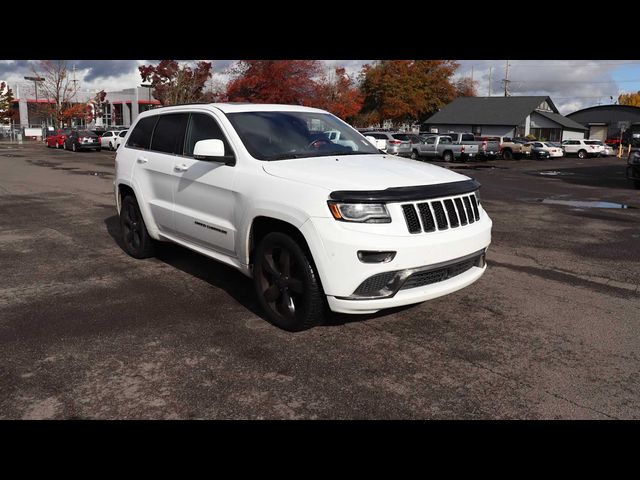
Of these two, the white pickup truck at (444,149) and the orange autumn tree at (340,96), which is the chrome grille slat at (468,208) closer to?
the white pickup truck at (444,149)

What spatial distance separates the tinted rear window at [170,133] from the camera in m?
5.76

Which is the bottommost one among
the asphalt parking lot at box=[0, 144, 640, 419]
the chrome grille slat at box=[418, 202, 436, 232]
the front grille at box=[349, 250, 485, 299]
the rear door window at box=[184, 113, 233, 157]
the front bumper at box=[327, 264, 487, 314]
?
the asphalt parking lot at box=[0, 144, 640, 419]

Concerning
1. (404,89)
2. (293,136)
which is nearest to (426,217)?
(293,136)

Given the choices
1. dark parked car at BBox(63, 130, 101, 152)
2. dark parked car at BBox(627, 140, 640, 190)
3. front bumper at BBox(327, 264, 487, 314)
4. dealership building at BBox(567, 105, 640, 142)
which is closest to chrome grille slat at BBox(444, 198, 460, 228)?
front bumper at BBox(327, 264, 487, 314)

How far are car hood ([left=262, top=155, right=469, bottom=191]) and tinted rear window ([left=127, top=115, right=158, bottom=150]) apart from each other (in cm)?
241

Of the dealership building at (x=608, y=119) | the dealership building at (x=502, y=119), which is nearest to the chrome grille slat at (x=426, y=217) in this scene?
the dealership building at (x=502, y=119)

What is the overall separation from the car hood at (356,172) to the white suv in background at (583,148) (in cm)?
4298

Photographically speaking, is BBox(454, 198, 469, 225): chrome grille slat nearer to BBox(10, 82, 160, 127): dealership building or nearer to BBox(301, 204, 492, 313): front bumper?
BBox(301, 204, 492, 313): front bumper

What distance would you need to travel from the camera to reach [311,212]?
3979 millimetres

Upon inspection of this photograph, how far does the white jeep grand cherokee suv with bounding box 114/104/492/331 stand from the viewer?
3906mm

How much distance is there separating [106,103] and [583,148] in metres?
60.0

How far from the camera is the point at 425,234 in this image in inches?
157
